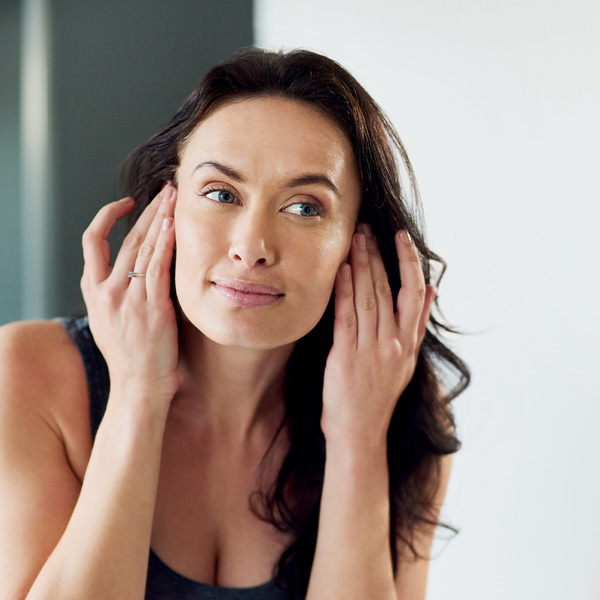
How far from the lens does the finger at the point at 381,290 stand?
1.38m

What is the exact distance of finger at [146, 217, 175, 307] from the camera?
129cm

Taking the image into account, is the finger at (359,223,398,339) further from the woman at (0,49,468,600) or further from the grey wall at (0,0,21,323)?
the grey wall at (0,0,21,323)

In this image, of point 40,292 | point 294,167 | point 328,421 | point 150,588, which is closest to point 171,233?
point 294,167

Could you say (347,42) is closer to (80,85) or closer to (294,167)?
(80,85)

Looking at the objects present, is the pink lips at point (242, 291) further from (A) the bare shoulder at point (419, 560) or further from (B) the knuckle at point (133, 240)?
(A) the bare shoulder at point (419, 560)

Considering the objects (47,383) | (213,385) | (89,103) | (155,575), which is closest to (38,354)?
(47,383)

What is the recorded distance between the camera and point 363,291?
1.37 meters

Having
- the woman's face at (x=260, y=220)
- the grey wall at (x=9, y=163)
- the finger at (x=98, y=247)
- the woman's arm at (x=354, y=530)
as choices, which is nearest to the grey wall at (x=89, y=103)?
the grey wall at (x=9, y=163)

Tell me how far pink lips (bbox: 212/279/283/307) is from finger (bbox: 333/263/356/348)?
200mm

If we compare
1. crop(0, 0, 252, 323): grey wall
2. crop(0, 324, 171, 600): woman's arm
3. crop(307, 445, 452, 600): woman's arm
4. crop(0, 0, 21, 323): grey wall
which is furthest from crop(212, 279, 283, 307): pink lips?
crop(0, 0, 21, 323): grey wall

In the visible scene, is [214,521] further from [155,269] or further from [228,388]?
[155,269]

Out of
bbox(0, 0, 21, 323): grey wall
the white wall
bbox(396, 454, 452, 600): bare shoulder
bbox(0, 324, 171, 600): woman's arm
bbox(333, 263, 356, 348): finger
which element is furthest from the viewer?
bbox(0, 0, 21, 323): grey wall

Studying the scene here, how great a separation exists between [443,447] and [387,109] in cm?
86

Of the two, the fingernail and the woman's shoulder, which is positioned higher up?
the fingernail
